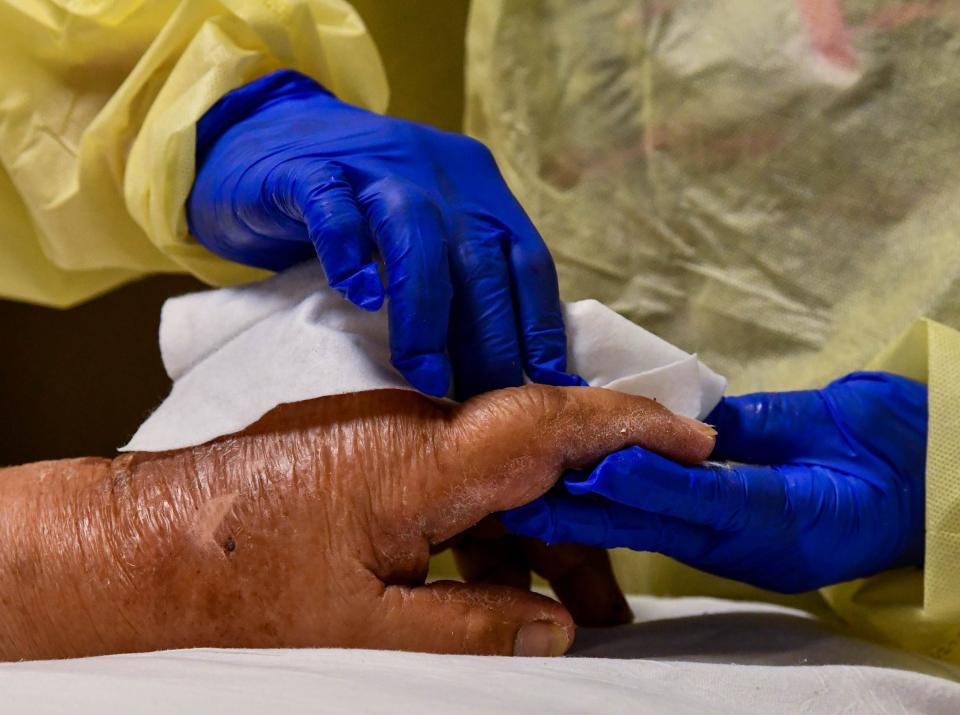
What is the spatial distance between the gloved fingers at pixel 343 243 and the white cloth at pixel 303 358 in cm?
→ 6

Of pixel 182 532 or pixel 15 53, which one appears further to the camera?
pixel 15 53

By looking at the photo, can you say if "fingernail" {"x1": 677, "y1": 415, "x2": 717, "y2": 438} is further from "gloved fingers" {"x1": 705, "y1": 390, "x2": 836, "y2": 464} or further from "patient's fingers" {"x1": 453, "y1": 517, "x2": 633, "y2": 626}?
"patient's fingers" {"x1": 453, "y1": 517, "x2": 633, "y2": 626}

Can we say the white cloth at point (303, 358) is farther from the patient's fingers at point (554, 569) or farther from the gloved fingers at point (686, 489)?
the patient's fingers at point (554, 569)

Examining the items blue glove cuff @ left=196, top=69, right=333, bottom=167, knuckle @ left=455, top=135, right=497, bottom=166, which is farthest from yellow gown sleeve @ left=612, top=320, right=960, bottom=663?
blue glove cuff @ left=196, top=69, right=333, bottom=167

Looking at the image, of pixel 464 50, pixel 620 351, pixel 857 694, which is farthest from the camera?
pixel 464 50

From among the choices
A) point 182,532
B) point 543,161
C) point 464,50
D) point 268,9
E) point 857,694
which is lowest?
point 857,694

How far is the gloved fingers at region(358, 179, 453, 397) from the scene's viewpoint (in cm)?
73

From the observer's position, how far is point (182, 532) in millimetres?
754

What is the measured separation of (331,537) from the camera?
742 mm

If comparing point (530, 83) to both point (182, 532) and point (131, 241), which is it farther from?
point (182, 532)

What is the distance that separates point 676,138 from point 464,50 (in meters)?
0.50

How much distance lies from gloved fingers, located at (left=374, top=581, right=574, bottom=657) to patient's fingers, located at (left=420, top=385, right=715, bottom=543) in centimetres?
5

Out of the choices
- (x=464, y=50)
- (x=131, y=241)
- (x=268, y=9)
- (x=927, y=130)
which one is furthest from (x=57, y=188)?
(x=927, y=130)

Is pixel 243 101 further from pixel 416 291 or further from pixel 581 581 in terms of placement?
pixel 581 581
